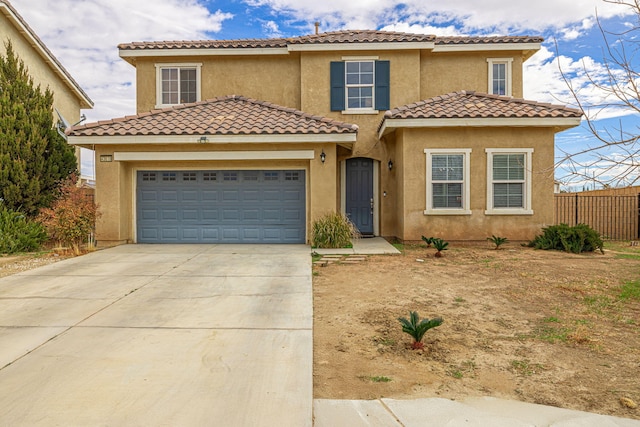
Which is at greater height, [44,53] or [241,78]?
[44,53]

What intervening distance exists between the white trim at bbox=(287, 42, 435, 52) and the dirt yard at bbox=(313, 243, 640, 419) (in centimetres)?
841

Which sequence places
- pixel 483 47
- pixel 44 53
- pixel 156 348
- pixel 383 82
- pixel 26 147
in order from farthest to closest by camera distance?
1. pixel 44 53
2. pixel 483 47
3. pixel 383 82
4. pixel 26 147
5. pixel 156 348

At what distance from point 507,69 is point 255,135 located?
9.86 meters

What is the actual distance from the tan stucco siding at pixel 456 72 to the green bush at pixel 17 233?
13.5 meters

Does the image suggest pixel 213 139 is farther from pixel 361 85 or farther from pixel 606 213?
pixel 606 213

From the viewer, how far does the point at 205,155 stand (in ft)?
38.5

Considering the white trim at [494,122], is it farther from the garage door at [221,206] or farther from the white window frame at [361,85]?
the garage door at [221,206]

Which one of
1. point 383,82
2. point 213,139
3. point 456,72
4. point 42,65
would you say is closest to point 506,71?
point 456,72

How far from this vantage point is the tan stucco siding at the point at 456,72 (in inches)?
568

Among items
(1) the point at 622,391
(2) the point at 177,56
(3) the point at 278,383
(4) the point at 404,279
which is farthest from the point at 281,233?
(1) the point at 622,391

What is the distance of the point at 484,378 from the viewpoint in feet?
12.0

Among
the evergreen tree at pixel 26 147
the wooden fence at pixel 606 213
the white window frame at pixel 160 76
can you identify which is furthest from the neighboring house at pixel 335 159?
the wooden fence at pixel 606 213

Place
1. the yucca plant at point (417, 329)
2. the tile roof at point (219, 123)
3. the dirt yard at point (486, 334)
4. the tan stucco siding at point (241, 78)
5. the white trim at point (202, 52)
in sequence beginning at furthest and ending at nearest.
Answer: the tan stucco siding at point (241, 78) < the white trim at point (202, 52) < the tile roof at point (219, 123) < the yucca plant at point (417, 329) < the dirt yard at point (486, 334)

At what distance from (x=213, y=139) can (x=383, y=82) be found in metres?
6.34
